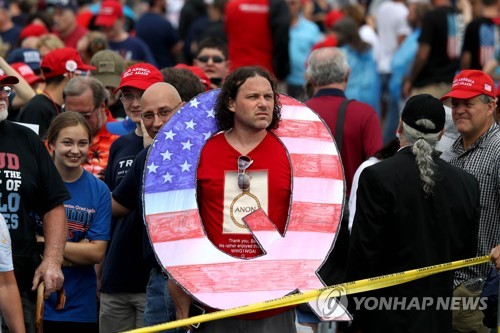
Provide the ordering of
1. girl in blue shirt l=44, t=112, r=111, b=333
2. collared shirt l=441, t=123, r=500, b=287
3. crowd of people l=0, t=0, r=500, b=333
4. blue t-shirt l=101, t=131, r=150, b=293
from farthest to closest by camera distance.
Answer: blue t-shirt l=101, t=131, r=150, b=293 → collared shirt l=441, t=123, r=500, b=287 → girl in blue shirt l=44, t=112, r=111, b=333 → crowd of people l=0, t=0, r=500, b=333

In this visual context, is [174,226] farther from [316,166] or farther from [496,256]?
[496,256]

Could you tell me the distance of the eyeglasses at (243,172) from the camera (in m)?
6.06

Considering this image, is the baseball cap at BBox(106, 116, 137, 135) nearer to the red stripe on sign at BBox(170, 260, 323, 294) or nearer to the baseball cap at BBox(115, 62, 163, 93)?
the baseball cap at BBox(115, 62, 163, 93)

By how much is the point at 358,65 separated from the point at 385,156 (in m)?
7.03

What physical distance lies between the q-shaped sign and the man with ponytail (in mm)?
282

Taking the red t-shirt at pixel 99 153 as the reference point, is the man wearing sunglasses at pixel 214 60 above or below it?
above

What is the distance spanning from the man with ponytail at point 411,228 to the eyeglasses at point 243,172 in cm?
74

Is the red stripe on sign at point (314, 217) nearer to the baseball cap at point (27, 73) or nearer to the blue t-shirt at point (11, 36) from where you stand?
the baseball cap at point (27, 73)

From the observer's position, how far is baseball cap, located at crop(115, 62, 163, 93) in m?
7.74

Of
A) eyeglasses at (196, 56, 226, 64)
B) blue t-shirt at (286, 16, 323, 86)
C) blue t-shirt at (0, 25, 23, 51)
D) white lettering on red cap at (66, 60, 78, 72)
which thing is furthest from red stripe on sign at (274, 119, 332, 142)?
blue t-shirt at (0, 25, 23, 51)

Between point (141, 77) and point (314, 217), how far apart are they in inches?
86.4

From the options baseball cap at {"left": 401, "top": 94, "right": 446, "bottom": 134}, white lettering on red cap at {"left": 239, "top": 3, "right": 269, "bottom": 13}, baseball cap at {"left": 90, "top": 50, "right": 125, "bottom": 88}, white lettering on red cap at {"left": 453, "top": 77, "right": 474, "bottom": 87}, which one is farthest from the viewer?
white lettering on red cap at {"left": 239, "top": 3, "right": 269, "bottom": 13}

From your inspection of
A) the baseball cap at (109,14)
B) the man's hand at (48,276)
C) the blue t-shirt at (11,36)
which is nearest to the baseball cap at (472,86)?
the man's hand at (48,276)

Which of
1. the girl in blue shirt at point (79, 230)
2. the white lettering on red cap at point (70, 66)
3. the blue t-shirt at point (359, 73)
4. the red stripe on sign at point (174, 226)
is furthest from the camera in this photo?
the blue t-shirt at point (359, 73)
